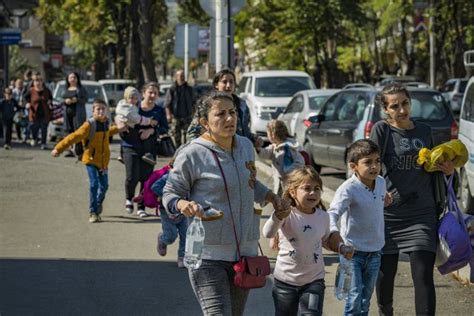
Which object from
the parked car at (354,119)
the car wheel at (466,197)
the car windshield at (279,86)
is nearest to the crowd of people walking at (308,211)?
the car wheel at (466,197)

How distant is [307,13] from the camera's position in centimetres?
4962

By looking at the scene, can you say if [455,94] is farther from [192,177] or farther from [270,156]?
[192,177]

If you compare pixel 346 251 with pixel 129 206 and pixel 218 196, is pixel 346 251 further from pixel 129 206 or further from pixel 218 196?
pixel 129 206

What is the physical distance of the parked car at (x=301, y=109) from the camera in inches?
824

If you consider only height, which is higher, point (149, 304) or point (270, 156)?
point (270, 156)

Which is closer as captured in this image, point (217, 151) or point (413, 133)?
point (217, 151)

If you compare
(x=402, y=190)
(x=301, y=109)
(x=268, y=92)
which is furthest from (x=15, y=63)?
(x=402, y=190)

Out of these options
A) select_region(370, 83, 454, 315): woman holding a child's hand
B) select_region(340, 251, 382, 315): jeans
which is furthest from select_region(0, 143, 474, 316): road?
select_region(340, 251, 382, 315): jeans

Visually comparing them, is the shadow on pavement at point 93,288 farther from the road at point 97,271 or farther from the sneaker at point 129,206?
the sneaker at point 129,206

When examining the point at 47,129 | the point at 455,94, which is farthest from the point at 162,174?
the point at 455,94

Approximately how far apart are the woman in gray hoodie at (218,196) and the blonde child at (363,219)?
1039 millimetres

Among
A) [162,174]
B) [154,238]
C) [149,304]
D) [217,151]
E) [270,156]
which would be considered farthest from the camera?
[154,238]

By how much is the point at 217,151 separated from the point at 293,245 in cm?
76

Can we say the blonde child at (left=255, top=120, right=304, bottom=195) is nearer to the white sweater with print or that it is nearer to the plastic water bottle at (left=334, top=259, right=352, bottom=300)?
the plastic water bottle at (left=334, top=259, right=352, bottom=300)
